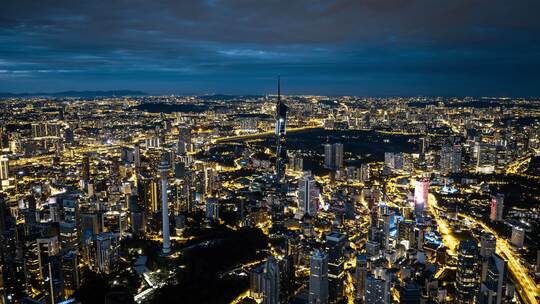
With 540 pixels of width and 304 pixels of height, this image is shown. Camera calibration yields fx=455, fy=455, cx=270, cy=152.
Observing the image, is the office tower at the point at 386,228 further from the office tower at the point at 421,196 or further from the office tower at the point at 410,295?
the office tower at the point at 410,295

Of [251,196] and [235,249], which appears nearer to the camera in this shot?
[235,249]

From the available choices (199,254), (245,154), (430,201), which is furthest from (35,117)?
(430,201)

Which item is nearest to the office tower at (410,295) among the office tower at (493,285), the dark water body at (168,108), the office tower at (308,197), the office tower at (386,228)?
the office tower at (493,285)

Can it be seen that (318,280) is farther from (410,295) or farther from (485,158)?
(485,158)

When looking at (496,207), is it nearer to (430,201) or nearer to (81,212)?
(430,201)

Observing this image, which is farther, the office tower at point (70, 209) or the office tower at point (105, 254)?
the office tower at point (70, 209)

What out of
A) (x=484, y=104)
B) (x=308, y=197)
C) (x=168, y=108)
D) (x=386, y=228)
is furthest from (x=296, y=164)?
(x=484, y=104)
